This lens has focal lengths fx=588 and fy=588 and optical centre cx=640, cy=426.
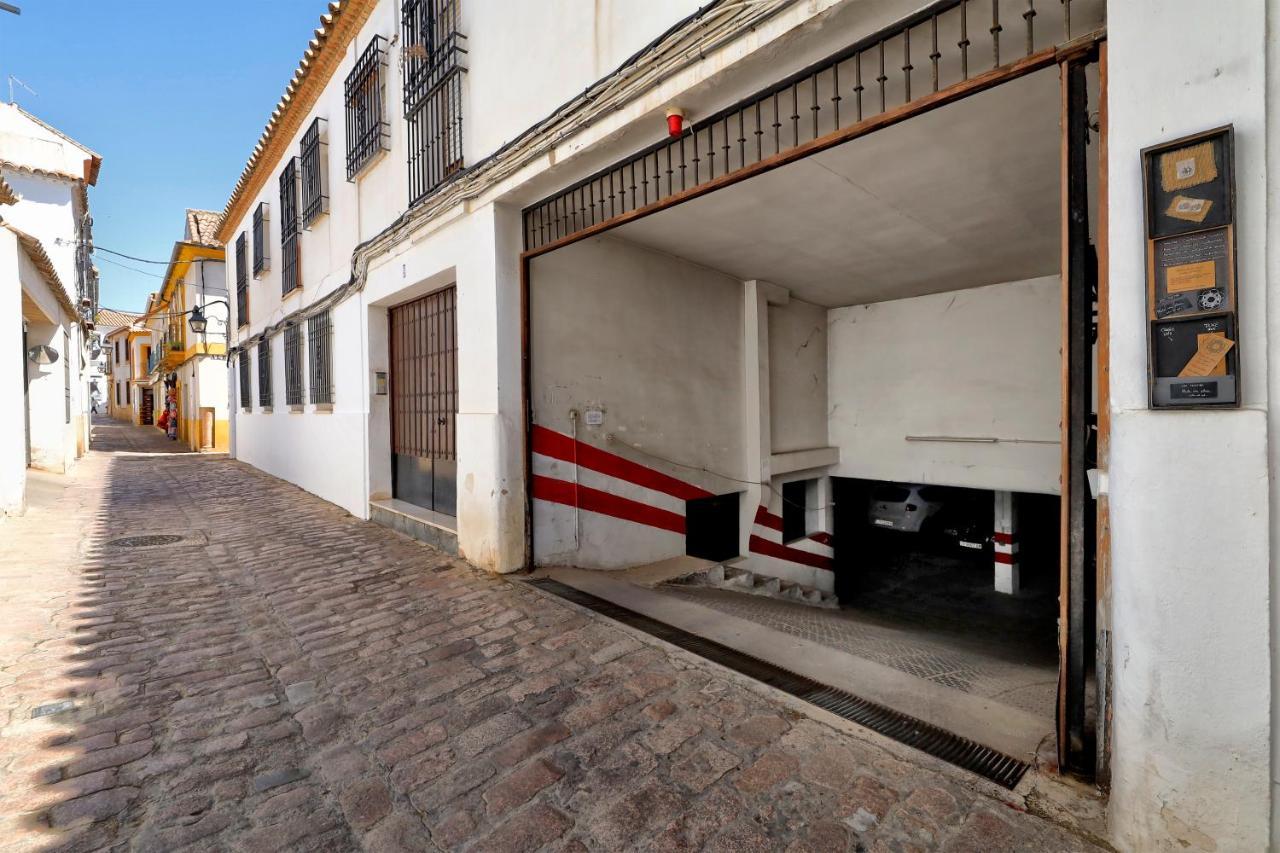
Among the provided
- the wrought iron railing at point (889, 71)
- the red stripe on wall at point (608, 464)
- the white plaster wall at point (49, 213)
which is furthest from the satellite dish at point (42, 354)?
the wrought iron railing at point (889, 71)

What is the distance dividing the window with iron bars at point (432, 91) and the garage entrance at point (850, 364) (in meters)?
1.44

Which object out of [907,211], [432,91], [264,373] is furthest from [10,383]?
[907,211]

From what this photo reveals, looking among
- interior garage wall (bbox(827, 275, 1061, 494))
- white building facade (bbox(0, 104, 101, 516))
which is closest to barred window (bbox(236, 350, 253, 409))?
white building facade (bbox(0, 104, 101, 516))

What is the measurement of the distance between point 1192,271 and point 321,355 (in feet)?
31.4

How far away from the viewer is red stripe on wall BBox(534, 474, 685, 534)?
539 cm

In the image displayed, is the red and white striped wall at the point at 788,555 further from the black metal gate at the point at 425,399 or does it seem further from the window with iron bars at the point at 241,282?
the window with iron bars at the point at 241,282

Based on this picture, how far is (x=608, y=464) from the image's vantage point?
19.4ft

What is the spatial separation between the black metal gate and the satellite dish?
315 inches

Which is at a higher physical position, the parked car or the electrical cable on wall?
the electrical cable on wall

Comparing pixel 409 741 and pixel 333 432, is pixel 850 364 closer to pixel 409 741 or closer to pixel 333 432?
pixel 333 432

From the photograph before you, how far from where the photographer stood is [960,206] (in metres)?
5.12

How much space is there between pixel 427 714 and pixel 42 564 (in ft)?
16.1

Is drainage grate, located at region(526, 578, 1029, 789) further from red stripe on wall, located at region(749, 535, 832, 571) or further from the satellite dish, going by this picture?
the satellite dish

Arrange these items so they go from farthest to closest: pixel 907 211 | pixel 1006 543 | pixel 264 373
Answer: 1. pixel 264 373
2. pixel 1006 543
3. pixel 907 211
